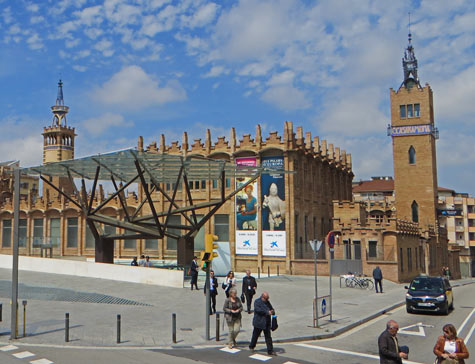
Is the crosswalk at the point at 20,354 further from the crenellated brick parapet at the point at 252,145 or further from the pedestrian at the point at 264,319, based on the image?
the crenellated brick parapet at the point at 252,145

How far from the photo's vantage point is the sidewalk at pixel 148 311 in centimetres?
1327

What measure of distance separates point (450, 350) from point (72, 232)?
4900cm

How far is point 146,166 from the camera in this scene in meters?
27.5

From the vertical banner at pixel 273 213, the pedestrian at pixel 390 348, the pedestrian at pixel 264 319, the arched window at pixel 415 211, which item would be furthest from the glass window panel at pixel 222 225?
the pedestrian at pixel 390 348

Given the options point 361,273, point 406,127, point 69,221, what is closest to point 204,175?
point 361,273

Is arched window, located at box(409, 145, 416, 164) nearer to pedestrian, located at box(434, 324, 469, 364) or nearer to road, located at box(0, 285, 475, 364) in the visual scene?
road, located at box(0, 285, 475, 364)

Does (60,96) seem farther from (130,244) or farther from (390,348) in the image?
(390,348)

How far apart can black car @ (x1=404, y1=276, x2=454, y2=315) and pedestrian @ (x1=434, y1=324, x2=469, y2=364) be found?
11.5m

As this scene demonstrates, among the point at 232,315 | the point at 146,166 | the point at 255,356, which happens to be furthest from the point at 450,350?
the point at 146,166

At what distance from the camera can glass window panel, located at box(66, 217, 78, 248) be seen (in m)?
51.0

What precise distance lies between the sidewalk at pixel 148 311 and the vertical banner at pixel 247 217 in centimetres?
1144

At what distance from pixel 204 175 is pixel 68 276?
1095 cm

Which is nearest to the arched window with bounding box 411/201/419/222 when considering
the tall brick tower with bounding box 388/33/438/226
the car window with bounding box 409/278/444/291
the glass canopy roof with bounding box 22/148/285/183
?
the tall brick tower with bounding box 388/33/438/226

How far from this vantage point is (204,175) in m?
32.5
